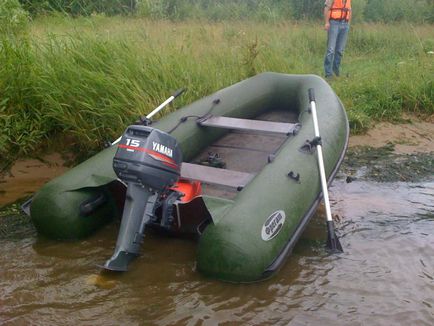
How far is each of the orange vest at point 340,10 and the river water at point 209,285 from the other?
4.47m

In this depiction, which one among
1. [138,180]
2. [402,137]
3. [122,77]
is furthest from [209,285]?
[402,137]

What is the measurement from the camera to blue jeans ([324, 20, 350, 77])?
734cm

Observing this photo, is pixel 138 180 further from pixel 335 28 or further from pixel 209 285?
pixel 335 28

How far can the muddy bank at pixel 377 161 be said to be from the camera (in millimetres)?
4285

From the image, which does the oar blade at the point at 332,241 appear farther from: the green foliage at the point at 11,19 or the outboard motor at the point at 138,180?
the green foliage at the point at 11,19

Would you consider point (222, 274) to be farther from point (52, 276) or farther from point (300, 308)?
point (52, 276)

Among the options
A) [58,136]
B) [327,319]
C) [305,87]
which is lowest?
[327,319]

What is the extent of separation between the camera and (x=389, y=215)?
3912mm

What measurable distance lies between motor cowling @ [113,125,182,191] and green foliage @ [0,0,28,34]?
115 inches

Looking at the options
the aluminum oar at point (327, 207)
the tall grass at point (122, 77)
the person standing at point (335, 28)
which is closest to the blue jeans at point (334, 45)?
the person standing at point (335, 28)

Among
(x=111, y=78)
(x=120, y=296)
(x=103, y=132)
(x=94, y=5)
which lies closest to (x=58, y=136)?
(x=103, y=132)

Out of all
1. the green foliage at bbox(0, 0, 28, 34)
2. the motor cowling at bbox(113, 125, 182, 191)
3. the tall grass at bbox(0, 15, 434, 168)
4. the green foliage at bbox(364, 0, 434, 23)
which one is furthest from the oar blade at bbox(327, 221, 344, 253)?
the green foliage at bbox(364, 0, 434, 23)

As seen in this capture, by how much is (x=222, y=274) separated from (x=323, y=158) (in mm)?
1297

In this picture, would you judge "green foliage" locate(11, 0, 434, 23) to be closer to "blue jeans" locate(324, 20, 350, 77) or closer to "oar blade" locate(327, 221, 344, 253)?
"blue jeans" locate(324, 20, 350, 77)
